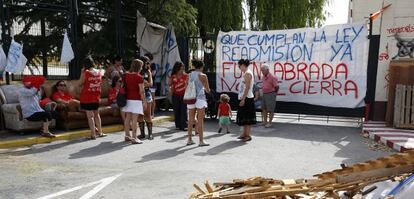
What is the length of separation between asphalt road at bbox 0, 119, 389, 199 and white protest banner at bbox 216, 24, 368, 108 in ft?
5.76

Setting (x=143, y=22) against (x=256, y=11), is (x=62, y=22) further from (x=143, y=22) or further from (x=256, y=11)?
(x=256, y=11)

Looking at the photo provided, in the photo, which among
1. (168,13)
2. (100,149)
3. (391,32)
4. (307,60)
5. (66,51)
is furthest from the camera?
(168,13)

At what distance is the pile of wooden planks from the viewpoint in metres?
3.45

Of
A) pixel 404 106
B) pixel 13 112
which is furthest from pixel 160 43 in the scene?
pixel 404 106

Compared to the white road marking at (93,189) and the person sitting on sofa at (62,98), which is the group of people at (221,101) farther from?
the white road marking at (93,189)

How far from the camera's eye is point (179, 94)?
10.2 meters

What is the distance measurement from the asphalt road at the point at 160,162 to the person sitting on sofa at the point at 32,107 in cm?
54

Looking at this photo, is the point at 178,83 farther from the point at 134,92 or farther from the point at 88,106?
the point at 88,106

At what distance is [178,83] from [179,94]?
31 cm

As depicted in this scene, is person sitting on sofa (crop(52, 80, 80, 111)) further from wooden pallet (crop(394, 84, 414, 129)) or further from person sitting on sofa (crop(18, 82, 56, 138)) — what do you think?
wooden pallet (crop(394, 84, 414, 129))

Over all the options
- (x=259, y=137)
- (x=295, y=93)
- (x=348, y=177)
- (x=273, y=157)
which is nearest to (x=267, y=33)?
(x=295, y=93)

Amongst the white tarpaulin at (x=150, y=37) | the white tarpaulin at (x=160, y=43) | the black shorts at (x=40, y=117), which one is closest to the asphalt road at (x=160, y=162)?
the black shorts at (x=40, y=117)

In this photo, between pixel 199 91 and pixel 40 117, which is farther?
pixel 40 117

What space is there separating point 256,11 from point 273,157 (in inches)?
444
